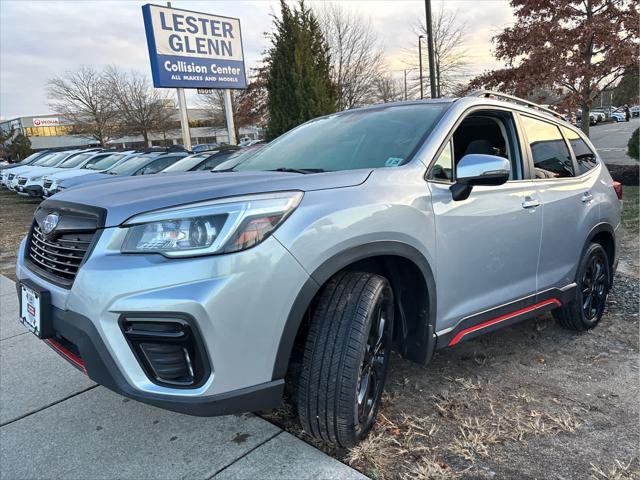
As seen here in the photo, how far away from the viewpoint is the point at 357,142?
2787 millimetres

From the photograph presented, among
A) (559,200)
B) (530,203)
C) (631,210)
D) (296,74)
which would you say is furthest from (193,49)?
(530,203)

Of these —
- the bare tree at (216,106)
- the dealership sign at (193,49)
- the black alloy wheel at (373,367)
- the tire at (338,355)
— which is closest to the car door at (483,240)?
the black alloy wheel at (373,367)

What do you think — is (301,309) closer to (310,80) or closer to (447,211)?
(447,211)

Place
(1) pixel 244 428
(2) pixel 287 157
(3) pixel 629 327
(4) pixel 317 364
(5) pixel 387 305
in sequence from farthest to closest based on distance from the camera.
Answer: (3) pixel 629 327 < (2) pixel 287 157 < (1) pixel 244 428 < (5) pixel 387 305 < (4) pixel 317 364

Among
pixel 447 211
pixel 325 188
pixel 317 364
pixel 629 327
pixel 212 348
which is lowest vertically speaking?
pixel 629 327

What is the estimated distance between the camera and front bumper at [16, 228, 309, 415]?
1669 millimetres

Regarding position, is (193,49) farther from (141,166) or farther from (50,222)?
(50,222)

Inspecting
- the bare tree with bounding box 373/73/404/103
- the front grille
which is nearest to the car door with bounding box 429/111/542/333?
the front grille

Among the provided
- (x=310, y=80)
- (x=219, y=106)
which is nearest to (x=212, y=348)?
(x=310, y=80)

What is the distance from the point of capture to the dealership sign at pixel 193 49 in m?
16.6

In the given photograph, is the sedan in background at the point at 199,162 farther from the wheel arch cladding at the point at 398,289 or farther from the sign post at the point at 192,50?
the sign post at the point at 192,50

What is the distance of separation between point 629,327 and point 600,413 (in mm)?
1471

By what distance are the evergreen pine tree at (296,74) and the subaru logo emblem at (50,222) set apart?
1263cm

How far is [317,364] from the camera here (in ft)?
6.49
